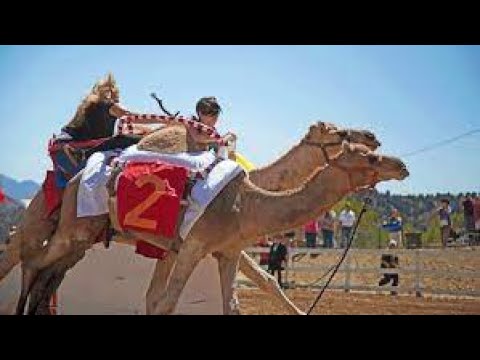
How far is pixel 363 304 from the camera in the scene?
43.8 ft

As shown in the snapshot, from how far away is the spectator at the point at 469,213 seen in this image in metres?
17.0

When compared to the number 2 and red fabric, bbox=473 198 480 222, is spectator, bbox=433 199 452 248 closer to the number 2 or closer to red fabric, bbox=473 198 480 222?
red fabric, bbox=473 198 480 222

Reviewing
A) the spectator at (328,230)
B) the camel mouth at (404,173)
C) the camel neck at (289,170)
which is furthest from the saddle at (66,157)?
the spectator at (328,230)

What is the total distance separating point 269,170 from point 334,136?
4.95ft

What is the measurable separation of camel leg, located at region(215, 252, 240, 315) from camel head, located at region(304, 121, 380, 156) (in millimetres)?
1558

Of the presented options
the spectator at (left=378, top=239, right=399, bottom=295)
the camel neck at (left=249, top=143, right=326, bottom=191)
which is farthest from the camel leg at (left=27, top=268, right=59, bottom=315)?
the spectator at (left=378, top=239, right=399, bottom=295)

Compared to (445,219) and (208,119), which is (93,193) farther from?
(445,219)

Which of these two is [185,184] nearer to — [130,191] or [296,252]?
[130,191]

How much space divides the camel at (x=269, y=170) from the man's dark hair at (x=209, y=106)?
1.58 ft

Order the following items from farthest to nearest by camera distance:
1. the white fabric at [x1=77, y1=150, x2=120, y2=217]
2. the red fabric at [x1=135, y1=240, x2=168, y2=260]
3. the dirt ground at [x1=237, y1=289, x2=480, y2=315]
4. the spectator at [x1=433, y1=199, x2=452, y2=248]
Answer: the spectator at [x1=433, y1=199, x2=452, y2=248], the dirt ground at [x1=237, y1=289, x2=480, y2=315], the red fabric at [x1=135, y1=240, x2=168, y2=260], the white fabric at [x1=77, y1=150, x2=120, y2=217]

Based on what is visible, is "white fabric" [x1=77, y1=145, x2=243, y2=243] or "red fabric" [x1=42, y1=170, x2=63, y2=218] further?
"red fabric" [x1=42, y1=170, x2=63, y2=218]

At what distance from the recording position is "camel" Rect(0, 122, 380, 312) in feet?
27.0
